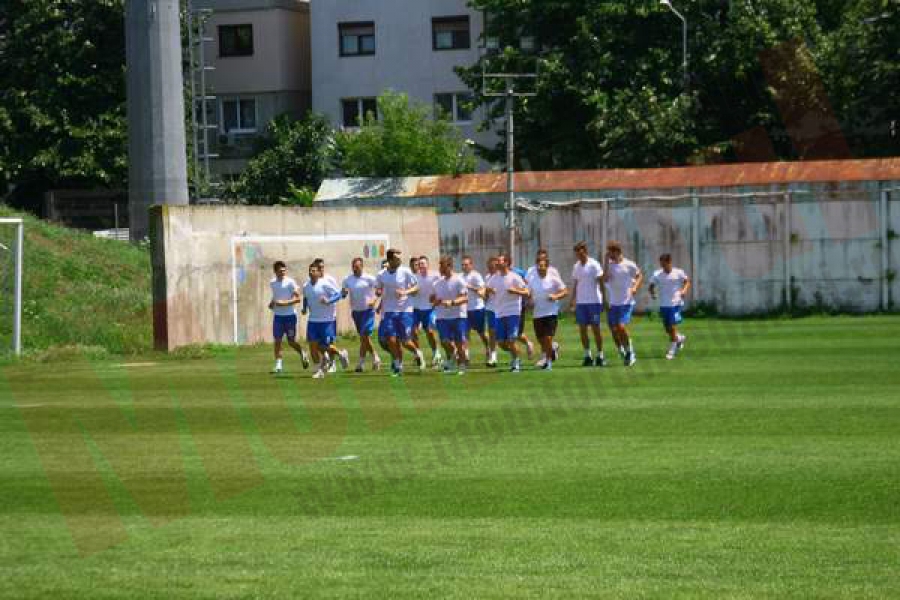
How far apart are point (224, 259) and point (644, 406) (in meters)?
15.6

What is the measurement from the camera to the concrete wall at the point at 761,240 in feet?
124

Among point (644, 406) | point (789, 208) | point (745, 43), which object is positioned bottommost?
point (644, 406)

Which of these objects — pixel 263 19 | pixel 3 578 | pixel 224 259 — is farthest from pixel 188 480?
pixel 263 19

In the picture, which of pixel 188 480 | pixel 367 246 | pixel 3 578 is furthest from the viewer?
pixel 367 246

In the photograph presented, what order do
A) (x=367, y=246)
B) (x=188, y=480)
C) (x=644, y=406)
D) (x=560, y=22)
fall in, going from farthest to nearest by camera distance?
(x=560, y=22)
(x=367, y=246)
(x=644, y=406)
(x=188, y=480)

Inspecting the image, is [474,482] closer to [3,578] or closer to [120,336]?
[3,578]

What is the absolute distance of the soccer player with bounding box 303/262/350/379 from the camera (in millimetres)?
25234

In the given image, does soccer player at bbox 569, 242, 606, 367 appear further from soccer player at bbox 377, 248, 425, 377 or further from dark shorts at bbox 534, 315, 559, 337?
soccer player at bbox 377, 248, 425, 377

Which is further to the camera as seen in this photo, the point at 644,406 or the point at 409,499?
the point at 644,406

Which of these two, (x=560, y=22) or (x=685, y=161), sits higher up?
(x=560, y=22)

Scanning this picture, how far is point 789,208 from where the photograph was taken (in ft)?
125

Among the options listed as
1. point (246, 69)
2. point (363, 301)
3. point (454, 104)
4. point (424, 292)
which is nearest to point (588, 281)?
point (424, 292)

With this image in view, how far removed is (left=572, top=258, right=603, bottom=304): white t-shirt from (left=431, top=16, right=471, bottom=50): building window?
38.1 meters

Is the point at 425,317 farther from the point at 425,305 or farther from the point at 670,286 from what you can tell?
the point at 670,286
